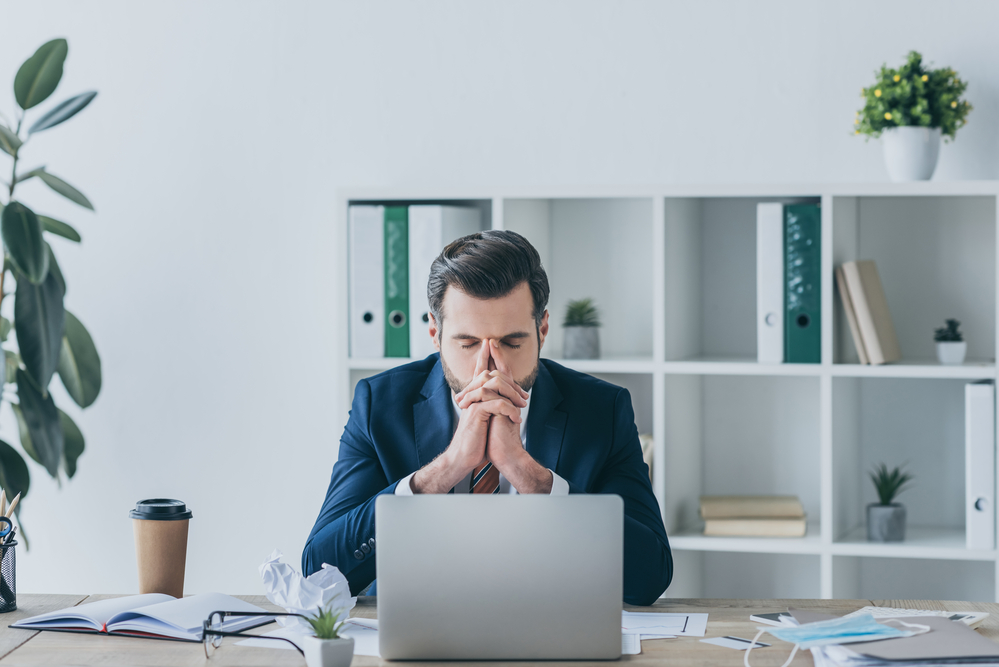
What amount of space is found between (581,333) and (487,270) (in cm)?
90

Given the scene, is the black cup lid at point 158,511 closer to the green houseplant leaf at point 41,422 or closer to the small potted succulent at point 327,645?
the small potted succulent at point 327,645

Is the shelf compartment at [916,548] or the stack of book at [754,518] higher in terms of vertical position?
the stack of book at [754,518]

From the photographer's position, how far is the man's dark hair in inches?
70.3

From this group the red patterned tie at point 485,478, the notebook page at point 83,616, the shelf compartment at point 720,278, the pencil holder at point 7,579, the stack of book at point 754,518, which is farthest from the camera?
the shelf compartment at point 720,278

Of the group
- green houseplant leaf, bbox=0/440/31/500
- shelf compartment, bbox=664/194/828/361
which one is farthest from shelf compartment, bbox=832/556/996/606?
green houseplant leaf, bbox=0/440/31/500

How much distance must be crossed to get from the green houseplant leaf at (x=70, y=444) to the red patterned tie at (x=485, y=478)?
1.56m

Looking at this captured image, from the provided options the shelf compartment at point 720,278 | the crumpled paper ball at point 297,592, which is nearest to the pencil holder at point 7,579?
the crumpled paper ball at point 297,592

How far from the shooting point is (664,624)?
1.47 meters

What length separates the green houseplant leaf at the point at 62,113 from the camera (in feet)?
7.97

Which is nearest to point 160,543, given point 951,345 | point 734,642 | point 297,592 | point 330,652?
point 297,592

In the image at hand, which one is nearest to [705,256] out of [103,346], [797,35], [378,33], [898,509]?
[797,35]

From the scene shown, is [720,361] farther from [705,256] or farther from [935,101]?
[935,101]

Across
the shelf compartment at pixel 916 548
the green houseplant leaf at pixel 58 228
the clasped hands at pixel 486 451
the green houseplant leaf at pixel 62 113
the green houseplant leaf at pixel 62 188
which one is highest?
the green houseplant leaf at pixel 62 113

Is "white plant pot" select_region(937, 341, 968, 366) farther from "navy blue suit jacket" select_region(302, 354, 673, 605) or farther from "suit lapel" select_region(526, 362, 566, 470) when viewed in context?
"suit lapel" select_region(526, 362, 566, 470)
